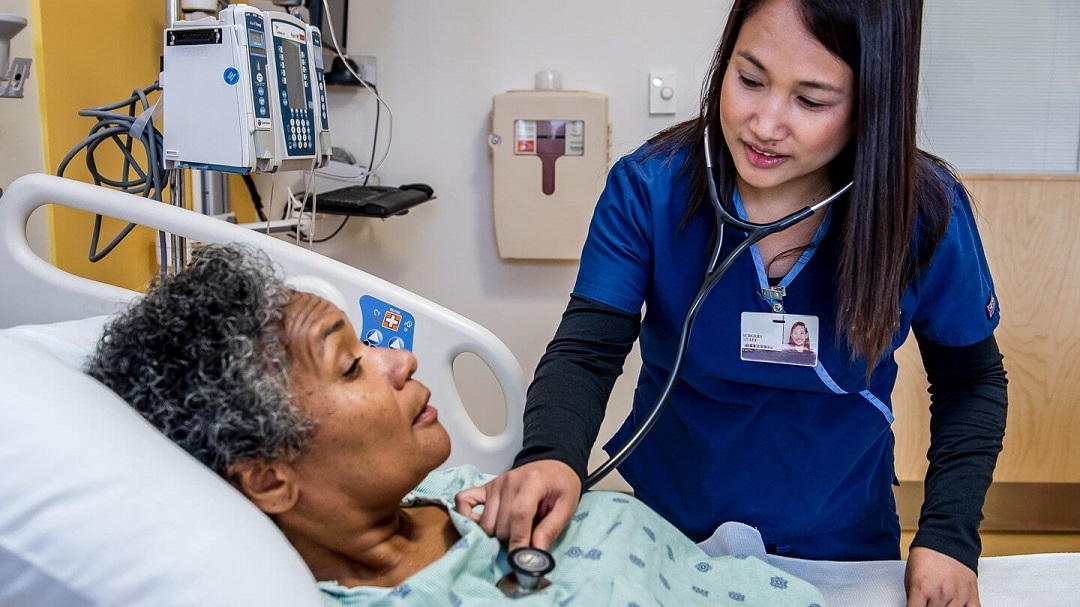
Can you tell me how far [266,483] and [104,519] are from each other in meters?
0.23

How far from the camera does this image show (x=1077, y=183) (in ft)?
8.87

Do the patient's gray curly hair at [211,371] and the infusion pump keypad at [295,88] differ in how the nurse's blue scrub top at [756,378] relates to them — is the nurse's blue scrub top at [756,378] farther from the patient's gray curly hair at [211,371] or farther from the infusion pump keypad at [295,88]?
the infusion pump keypad at [295,88]

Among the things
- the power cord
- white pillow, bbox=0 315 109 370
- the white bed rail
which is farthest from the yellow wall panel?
white pillow, bbox=0 315 109 370

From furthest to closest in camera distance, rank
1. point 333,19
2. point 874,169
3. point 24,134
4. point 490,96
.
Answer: point 490,96 < point 333,19 < point 24,134 < point 874,169

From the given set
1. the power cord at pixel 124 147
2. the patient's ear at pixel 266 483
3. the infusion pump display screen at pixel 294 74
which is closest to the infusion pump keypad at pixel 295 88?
the infusion pump display screen at pixel 294 74

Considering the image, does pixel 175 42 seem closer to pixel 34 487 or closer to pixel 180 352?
pixel 180 352

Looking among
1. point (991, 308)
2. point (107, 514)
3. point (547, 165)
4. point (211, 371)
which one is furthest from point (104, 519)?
point (547, 165)

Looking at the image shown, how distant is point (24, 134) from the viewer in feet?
5.30

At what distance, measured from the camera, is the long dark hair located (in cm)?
108

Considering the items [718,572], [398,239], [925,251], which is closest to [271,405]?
[718,572]

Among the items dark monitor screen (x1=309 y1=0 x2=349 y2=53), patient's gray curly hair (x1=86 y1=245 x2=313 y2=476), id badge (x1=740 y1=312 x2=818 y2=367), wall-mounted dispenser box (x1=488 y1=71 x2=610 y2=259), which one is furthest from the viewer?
wall-mounted dispenser box (x1=488 y1=71 x2=610 y2=259)

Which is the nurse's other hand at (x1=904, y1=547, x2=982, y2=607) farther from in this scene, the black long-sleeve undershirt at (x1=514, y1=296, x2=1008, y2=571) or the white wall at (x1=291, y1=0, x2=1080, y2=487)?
the white wall at (x1=291, y1=0, x2=1080, y2=487)

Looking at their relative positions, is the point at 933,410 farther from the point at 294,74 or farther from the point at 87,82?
the point at 87,82

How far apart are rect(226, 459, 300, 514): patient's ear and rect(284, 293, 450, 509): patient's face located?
0.01 meters
